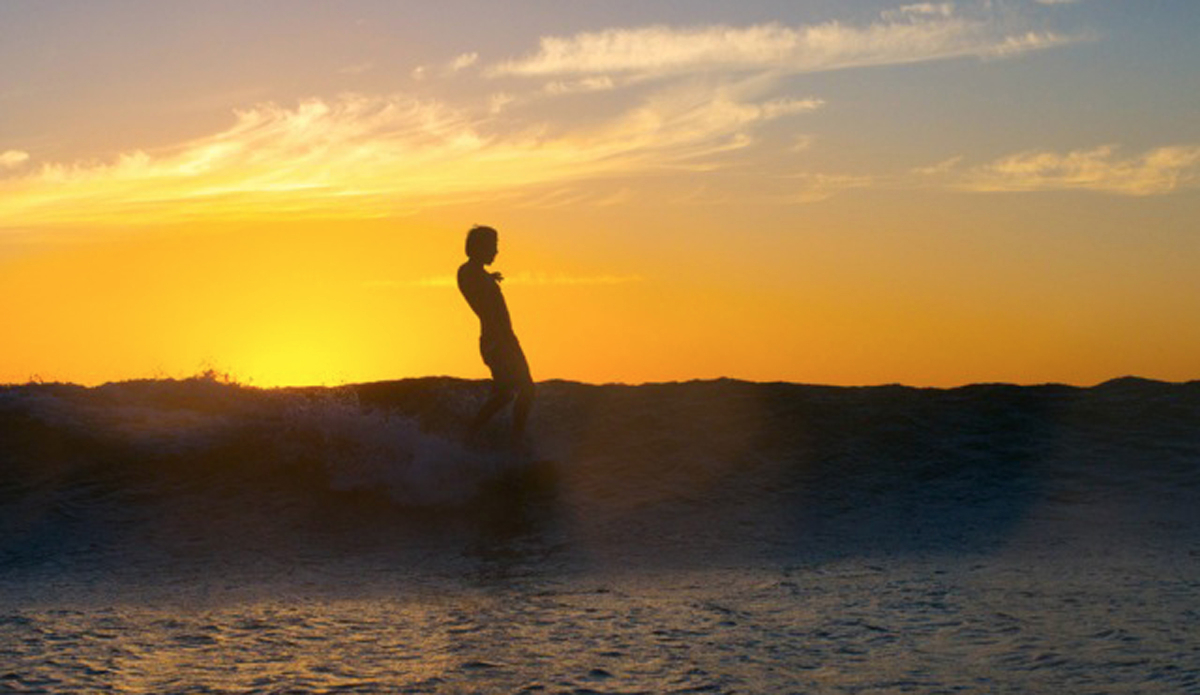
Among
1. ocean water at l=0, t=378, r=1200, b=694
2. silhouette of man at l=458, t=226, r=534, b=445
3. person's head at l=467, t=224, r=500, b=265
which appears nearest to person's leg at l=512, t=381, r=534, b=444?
silhouette of man at l=458, t=226, r=534, b=445

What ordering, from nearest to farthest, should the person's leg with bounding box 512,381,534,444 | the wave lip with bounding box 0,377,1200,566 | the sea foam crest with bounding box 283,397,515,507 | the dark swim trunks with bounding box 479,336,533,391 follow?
1. the wave lip with bounding box 0,377,1200,566
2. the sea foam crest with bounding box 283,397,515,507
3. the dark swim trunks with bounding box 479,336,533,391
4. the person's leg with bounding box 512,381,534,444

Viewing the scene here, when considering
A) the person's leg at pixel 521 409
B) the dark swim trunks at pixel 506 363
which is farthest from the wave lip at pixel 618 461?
the dark swim trunks at pixel 506 363

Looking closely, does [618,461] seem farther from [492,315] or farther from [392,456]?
[392,456]

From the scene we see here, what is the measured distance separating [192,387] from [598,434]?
16.2 ft

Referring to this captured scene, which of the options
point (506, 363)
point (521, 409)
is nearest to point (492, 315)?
point (506, 363)

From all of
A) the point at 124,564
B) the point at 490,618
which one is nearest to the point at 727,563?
the point at 490,618

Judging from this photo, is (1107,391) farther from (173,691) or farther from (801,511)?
(173,691)

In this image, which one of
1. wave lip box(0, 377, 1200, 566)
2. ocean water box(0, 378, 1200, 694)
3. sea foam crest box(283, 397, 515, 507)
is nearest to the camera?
ocean water box(0, 378, 1200, 694)

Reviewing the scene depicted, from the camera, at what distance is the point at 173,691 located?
5.05m

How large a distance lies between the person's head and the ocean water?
1785 mm

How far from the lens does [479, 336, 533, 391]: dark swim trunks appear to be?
1112 centimetres

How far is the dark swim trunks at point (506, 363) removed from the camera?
1112 cm

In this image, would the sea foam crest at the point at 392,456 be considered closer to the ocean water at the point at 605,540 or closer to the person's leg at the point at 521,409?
the ocean water at the point at 605,540

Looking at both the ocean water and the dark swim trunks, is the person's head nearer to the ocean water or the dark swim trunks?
the dark swim trunks
